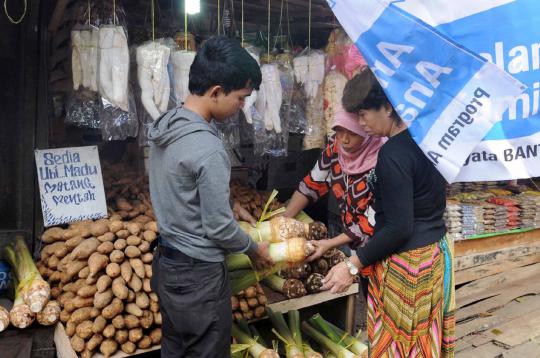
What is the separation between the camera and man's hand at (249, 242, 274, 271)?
7.42 ft

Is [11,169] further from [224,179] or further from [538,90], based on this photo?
[538,90]

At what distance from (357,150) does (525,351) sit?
9.08 feet

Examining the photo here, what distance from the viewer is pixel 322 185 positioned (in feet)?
11.7

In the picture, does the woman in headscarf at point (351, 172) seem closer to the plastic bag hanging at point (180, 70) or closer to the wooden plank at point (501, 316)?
the plastic bag hanging at point (180, 70)

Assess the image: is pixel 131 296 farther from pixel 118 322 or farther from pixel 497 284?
pixel 497 284

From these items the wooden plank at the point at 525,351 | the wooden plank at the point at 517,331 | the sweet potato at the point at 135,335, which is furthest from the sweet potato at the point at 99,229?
the wooden plank at the point at 517,331

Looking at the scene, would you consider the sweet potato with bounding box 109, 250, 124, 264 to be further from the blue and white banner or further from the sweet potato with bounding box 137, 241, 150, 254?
the blue and white banner

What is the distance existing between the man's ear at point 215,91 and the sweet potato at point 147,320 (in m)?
1.36

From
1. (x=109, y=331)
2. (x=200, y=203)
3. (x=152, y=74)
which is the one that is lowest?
(x=109, y=331)

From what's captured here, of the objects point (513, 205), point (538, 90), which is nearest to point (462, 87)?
point (538, 90)

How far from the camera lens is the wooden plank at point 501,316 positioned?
4.70 m

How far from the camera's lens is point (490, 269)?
5695 mm

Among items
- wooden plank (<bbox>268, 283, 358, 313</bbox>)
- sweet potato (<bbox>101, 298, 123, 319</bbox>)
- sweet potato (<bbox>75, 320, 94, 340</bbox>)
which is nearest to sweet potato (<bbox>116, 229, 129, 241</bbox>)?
sweet potato (<bbox>101, 298, 123, 319</bbox>)

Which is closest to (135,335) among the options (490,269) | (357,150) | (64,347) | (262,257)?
(64,347)
